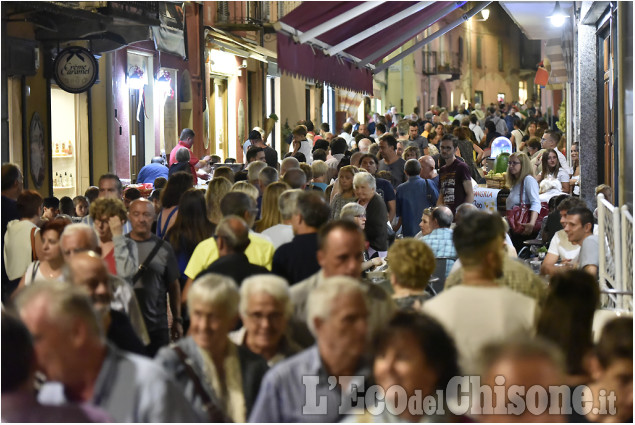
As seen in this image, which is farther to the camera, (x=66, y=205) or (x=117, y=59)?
(x=117, y=59)

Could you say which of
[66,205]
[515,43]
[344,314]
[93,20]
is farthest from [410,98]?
[344,314]

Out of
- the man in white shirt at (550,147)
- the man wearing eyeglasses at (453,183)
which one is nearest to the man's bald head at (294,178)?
the man wearing eyeglasses at (453,183)

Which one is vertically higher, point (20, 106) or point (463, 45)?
point (463, 45)

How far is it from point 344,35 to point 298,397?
787cm

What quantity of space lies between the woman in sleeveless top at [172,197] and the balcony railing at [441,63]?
49.2 m

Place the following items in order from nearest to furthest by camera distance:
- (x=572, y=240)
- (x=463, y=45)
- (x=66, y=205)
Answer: (x=572, y=240) < (x=66, y=205) < (x=463, y=45)

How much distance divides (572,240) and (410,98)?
153 ft

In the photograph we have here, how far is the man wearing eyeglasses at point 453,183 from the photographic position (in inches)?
504

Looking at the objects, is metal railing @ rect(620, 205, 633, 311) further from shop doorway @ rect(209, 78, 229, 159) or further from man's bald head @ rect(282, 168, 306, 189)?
shop doorway @ rect(209, 78, 229, 159)

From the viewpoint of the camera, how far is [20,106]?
1573cm

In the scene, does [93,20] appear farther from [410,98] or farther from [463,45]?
[463,45]

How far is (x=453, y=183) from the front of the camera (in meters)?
12.9

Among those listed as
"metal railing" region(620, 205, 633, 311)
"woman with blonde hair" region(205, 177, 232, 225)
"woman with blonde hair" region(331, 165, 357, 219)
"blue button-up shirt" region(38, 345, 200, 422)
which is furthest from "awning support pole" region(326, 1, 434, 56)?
"blue button-up shirt" region(38, 345, 200, 422)

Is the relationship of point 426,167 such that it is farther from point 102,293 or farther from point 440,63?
point 440,63
